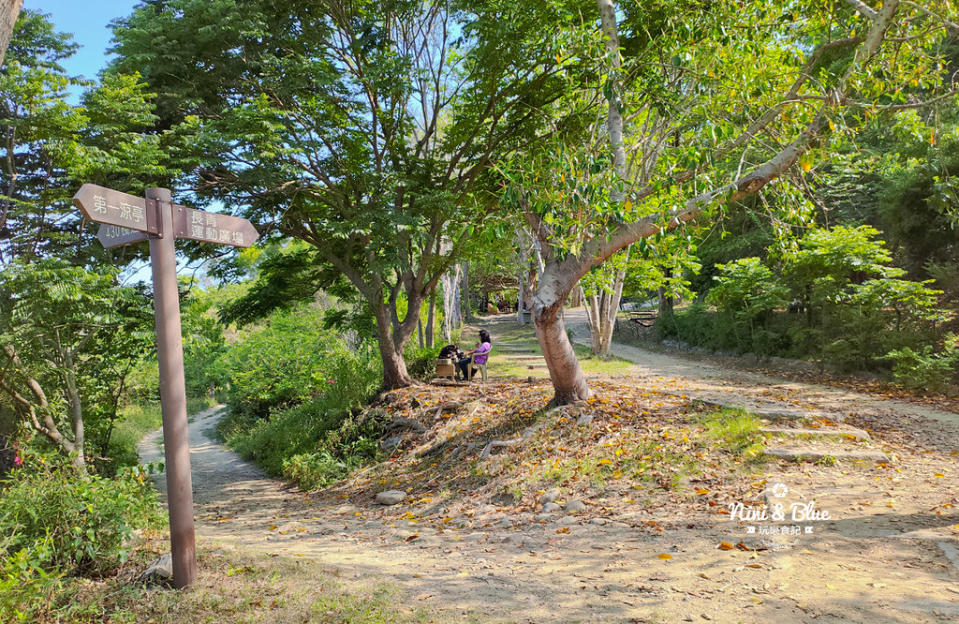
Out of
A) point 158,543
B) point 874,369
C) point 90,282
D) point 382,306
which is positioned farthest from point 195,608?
point 874,369

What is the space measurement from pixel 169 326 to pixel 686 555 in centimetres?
415

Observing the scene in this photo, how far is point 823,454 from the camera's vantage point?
230 inches

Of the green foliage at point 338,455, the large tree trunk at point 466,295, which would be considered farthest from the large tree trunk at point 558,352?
the large tree trunk at point 466,295

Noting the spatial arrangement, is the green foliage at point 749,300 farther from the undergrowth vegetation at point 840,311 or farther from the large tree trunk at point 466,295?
the large tree trunk at point 466,295

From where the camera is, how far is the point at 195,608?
11.0 ft

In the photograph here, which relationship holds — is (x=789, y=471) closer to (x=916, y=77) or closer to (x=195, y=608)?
(x=916, y=77)

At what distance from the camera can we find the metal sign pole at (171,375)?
3.89 meters

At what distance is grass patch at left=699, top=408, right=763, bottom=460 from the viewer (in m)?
6.07

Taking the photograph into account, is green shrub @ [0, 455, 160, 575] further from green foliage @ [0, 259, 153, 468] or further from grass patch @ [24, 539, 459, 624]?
green foliage @ [0, 259, 153, 468]

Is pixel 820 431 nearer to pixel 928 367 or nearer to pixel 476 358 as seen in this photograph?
pixel 928 367

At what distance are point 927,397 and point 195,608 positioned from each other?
36.0 feet

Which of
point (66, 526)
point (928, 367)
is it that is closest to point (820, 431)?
point (928, 367)

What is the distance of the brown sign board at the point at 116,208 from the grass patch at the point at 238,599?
2.33 m

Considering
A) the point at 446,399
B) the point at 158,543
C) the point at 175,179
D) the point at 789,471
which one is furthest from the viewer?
the point at 446,399
